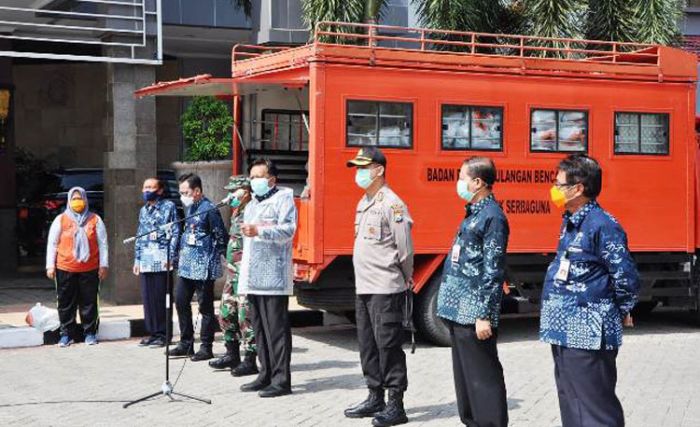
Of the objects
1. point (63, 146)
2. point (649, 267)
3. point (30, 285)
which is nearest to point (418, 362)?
point (649, 267)

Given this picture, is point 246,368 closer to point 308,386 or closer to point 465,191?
point 308,386

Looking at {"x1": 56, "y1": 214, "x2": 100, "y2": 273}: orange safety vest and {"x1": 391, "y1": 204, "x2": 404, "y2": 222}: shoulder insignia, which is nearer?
{"x1": 391, "y1": 204, "x2": 404, "y2": 222}: shoulder insignia

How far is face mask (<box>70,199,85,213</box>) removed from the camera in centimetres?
1173

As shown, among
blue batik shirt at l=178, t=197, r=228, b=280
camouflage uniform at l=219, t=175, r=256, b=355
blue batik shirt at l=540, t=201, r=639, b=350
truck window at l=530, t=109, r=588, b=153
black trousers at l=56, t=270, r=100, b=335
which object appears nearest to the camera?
blue batik shirt at l=540, t=201, r=639, b=350

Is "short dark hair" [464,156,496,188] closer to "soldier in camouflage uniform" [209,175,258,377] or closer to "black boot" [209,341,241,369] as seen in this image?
"soldier in camouflage uniform" [209,175,258,377]

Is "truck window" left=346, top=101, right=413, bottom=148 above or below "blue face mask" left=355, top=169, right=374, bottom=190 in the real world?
above

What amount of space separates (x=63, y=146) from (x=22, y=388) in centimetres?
2096

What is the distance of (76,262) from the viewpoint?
11703 millimetres

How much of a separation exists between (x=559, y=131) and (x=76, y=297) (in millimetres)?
5218

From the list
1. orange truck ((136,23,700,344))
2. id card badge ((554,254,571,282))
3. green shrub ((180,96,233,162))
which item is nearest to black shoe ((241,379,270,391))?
orange truck ((136,23,700,344))

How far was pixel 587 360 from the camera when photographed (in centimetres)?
591

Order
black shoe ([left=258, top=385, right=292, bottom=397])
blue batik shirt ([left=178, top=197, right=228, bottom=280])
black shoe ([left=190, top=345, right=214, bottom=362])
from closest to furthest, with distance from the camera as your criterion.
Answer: black shoe ([left=258, top=385, right=292, bottom=397]), blue batik shirt ([left=178, top=197, right=228, bottom=280]), black shoe ([left=190, top=345, right=214, bottom=362])

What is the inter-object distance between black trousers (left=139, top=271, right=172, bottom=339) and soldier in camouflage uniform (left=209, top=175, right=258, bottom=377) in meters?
1.64

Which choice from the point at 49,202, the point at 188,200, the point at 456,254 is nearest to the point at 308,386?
the point at 188,200
